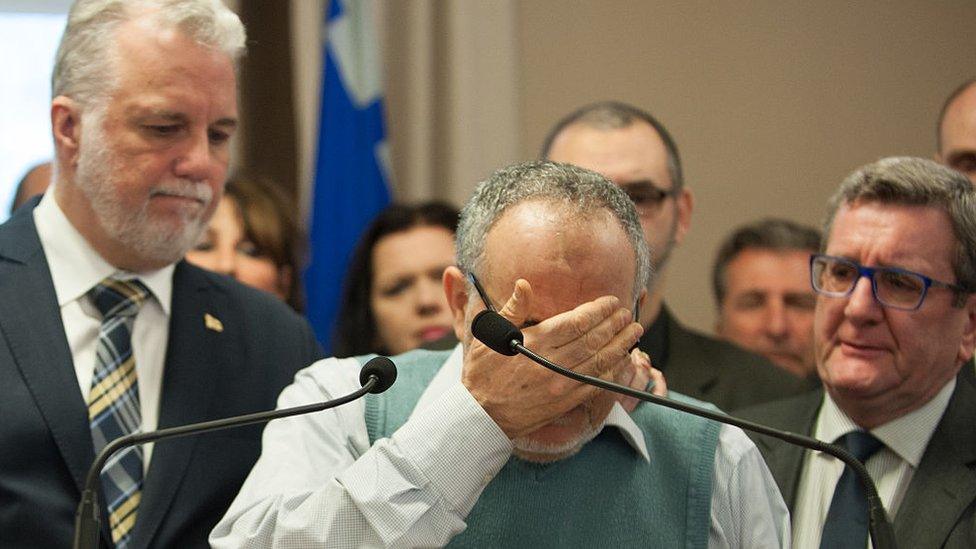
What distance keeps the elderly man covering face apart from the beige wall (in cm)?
338

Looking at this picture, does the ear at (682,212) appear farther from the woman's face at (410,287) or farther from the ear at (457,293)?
the ear at (457,293)

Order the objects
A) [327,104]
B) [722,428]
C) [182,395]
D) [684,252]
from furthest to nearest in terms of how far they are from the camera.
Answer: [684,252], [327,104], [182,395], [722,428]

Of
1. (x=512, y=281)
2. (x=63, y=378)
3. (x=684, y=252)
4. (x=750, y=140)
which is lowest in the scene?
(x=684, y=252)

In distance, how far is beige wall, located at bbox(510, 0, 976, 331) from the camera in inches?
210

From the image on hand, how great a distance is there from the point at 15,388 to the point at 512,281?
0.96 metres

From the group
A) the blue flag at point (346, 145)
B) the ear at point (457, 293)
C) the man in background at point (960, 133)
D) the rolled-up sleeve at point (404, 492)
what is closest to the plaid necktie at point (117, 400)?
the rolled-up sleeve at point (404, 492)

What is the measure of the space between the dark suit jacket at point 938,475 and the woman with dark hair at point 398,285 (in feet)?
4.57

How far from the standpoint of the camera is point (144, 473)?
2.28 metres

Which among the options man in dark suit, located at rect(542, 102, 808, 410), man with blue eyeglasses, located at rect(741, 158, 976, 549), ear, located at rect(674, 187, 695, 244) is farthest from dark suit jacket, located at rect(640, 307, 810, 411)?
man with blue eyeglasses, located at rect(741, 158, 976, 549)

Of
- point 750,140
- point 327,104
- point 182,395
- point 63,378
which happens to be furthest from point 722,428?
point 750,140

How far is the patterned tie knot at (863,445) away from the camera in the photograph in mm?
2391

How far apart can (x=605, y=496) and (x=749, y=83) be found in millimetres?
3766

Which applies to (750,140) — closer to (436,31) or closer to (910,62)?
(910,62)

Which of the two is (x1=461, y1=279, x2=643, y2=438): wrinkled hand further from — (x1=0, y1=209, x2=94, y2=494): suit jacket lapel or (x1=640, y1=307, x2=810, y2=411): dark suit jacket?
(x1=640, y1=307, x2=810, y2=411): dark suit jacket
